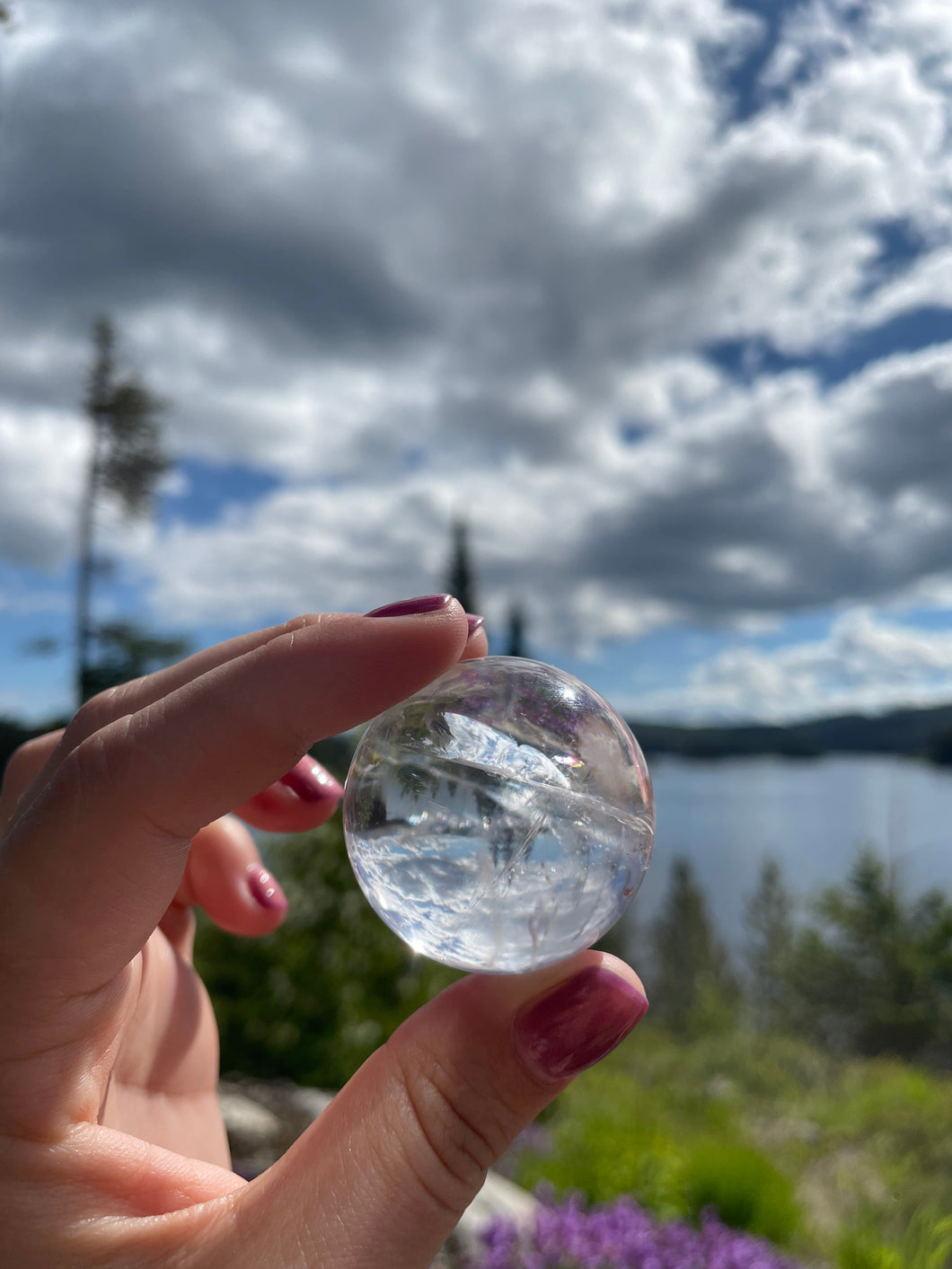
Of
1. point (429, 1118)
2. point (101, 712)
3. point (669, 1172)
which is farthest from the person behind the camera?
point (669, 1172)

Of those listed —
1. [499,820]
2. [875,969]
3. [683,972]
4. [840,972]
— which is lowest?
[683,972]

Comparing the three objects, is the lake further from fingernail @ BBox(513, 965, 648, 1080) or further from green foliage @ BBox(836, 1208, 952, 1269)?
fingernail @ BBox(513, 965, 648, 1080)

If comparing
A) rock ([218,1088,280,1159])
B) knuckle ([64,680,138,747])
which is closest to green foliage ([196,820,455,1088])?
rock ([218,1088,280,1159])

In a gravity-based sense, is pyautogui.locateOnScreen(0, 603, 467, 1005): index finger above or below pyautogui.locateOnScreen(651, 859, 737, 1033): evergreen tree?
above

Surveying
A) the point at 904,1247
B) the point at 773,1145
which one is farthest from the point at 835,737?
the point at 904,1247

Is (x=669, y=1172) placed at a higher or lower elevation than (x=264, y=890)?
lower

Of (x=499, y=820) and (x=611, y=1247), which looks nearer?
(x=499, y=820)

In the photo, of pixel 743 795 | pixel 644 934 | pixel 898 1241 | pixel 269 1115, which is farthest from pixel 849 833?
pixel 269 1115

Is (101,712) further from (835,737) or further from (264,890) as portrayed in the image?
(835,737)
